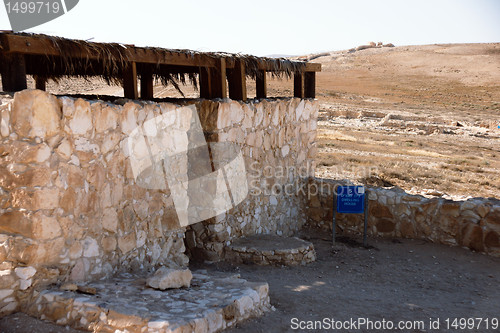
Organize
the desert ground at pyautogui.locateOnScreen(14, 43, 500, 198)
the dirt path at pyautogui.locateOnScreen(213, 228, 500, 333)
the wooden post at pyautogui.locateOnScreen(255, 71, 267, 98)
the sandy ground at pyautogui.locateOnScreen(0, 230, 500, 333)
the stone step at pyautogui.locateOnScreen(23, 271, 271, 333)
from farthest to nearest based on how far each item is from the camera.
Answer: the desert ground at pyautogui.locateOnScreen(14, 43, 500, 198), the wooden post at pyautogui.locateOnScreen(255, 71, 267, 98), the dirt path at pyautogui.locateOnScreen(213, 228, 500, 333), the sandy ground at pyautogui.locateOnScreen(0, 230, 500, 333), the stone step at pyautogui.locateOnScreen(23, 271, 271, 333)

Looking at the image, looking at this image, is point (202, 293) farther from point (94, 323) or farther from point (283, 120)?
point (283, 120)

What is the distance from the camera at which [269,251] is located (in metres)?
6.56

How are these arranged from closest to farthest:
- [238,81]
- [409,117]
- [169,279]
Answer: [169,279], [238,81], [409,117]

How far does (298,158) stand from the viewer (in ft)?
28.5

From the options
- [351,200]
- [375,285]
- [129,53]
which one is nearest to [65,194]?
[129,53]

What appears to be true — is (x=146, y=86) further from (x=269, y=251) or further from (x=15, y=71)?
(x=15, y=71)

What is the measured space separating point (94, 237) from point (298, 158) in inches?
195

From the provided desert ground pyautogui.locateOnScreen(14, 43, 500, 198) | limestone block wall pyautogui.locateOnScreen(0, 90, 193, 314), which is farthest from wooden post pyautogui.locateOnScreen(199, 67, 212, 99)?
desert ground pyautogui.locateOnScreen(14, 43, 500, 198)

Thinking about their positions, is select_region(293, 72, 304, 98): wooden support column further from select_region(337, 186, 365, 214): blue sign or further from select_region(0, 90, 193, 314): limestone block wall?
select_region(0, 90, 193, 314): limestone block wall

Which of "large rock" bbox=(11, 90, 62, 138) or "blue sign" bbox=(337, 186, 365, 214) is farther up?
"large rock" bbox=(11, 90, 62, 138)

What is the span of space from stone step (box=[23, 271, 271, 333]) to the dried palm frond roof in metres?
2.08

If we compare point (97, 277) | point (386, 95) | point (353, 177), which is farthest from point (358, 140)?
point (386, 95)

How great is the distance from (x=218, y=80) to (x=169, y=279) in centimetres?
300

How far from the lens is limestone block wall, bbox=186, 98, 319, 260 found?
6.39 meters
